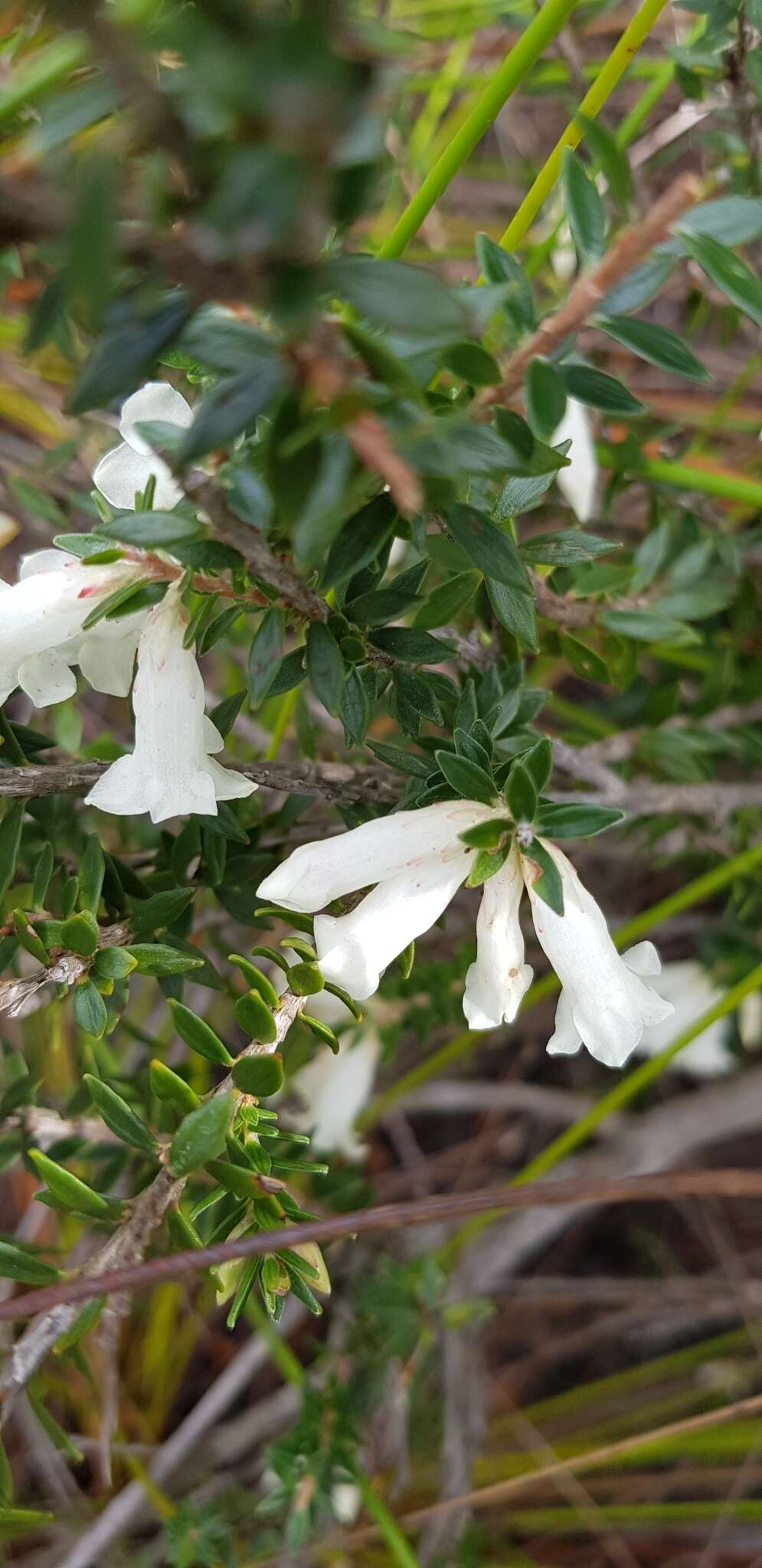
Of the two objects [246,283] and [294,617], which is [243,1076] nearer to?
[294,617]

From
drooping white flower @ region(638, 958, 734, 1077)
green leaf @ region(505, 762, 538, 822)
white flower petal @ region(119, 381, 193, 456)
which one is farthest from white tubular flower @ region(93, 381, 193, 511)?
drooping white flower @ region(638, 958, 734, 1077)

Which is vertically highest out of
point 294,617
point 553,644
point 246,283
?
point 246,283

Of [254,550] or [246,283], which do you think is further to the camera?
[254,550]

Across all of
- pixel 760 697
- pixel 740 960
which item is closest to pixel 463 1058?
pixel 740 960

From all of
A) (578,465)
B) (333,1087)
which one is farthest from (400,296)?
(333,1087)

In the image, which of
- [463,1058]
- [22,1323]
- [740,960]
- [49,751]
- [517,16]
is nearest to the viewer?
[49,751]

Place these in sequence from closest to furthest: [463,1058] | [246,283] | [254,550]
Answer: [246,283]
[254,550]
[463,1058]

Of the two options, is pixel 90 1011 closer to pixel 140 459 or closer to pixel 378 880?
pixel 378 880

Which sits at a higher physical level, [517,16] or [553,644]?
[517,16]
